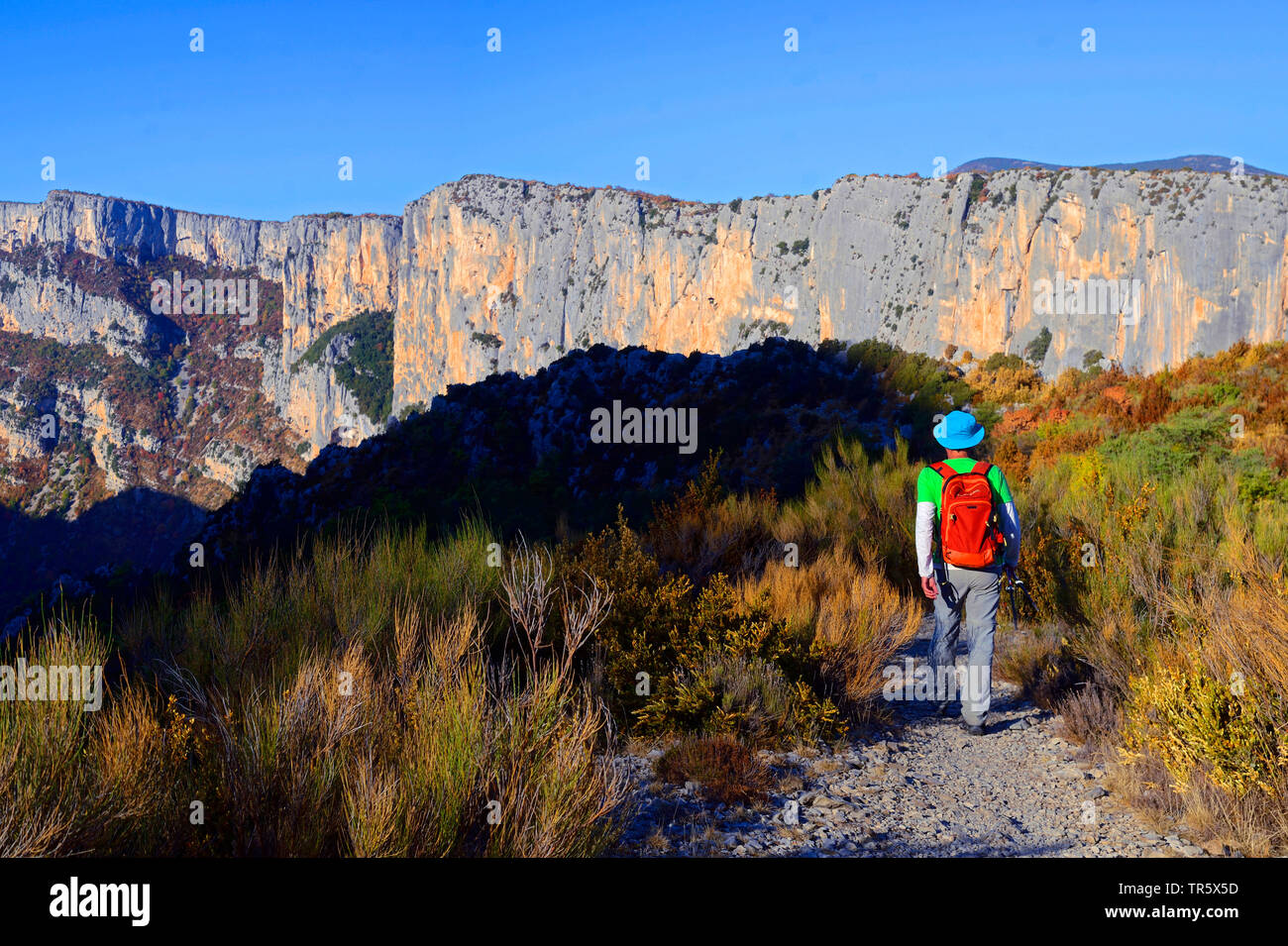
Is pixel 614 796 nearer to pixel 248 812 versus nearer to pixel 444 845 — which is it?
pixel 444 845

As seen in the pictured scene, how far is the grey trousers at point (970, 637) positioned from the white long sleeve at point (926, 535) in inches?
4.6

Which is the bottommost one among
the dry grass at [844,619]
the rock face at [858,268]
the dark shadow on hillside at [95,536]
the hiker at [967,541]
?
the dark shadow on hillside at [95,536]

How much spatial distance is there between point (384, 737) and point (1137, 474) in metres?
7.18

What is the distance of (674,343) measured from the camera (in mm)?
87250

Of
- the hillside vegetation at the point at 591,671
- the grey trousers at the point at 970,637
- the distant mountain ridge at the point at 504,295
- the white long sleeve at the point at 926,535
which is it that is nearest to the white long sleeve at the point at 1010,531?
the grey trousers at the point at 970,637

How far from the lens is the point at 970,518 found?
414 centimetres

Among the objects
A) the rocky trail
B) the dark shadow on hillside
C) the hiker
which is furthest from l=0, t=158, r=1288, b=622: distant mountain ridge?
the rocky trail

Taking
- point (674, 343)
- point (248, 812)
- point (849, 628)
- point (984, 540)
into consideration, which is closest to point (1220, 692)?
point (984, 540)

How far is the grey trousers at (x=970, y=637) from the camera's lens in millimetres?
4016

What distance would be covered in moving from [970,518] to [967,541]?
0.13 meters

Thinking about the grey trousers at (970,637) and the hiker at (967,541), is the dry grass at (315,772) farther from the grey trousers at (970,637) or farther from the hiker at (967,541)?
the hiker at (967,541)

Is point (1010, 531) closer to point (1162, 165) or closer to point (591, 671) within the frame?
point (591, 671)

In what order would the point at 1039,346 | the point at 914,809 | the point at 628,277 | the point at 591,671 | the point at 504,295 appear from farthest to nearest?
1. the point at 504,295
2. the point at 628,277
3. the point at 1039,346
4. the point at 591,671
5. the point at 914,809

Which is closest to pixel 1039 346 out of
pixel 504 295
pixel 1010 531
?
pixel 1010 531
